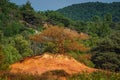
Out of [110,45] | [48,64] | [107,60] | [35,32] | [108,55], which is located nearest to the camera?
[48,64]

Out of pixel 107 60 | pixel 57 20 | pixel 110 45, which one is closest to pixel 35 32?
pixel 57 20

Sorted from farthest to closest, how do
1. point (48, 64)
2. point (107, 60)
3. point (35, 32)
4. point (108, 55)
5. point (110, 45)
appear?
point (35, 32)
point (110, 45)
point (107, 60)
point (108, 55)
point (48, 64)

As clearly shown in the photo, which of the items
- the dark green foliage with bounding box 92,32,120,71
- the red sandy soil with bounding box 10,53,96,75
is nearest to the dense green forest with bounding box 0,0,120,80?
the dark green foliage with bounding box 92,32,120,71

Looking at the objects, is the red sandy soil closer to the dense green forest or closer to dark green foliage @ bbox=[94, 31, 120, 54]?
the dense green forest

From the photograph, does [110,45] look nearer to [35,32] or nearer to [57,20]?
[35,32]

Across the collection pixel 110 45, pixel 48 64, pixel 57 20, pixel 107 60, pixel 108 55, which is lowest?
pixel 57 20

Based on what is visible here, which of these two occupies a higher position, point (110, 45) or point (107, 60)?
point (110, 45)

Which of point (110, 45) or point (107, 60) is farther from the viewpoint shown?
point (110, 45)

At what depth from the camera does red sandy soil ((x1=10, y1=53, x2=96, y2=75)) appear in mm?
32531

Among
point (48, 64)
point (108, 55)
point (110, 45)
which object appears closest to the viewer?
point (48, 64)

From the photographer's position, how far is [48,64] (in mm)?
33594

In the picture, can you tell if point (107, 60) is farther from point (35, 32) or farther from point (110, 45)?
point (35, 32)

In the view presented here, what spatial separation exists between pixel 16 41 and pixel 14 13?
1995 inches

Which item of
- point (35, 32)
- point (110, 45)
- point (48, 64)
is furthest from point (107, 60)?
point (35, 32)
